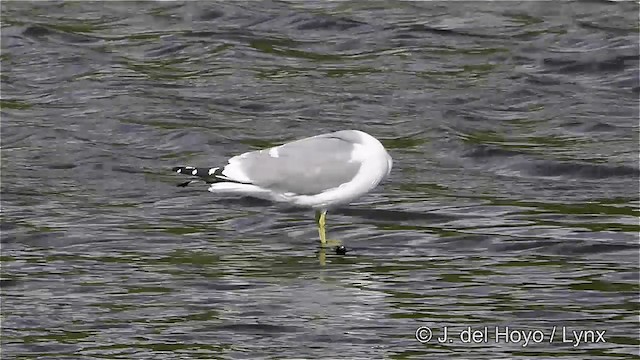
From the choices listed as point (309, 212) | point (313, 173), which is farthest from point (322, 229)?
point (309, 212)

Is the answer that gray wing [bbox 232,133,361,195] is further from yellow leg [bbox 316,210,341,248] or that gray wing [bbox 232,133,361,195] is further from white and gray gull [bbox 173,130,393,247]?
yellow leg [bbox 316,210,341,248]

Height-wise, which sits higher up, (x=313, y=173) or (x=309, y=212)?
(x=313, y=173)

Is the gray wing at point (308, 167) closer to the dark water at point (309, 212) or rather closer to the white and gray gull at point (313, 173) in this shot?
the white and gray gull at point (313, 173)

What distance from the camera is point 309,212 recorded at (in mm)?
9438

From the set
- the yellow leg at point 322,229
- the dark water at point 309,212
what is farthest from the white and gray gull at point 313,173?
the dark water at point 309,212

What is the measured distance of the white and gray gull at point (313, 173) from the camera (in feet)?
27.6

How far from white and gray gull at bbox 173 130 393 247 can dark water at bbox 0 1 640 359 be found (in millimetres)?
263

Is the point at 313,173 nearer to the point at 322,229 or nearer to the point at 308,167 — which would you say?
the point at 308,167

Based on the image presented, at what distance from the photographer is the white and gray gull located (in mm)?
8398

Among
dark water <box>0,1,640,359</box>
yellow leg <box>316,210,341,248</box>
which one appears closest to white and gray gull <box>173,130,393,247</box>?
yellow leg <box>316,210,341,248</box>

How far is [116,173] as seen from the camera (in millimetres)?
10445

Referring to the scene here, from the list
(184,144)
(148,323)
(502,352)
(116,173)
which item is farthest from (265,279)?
(184,144)

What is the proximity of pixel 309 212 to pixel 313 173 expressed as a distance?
A: 1.02 metres

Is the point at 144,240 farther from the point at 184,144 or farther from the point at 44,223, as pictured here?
the point at 184,144
